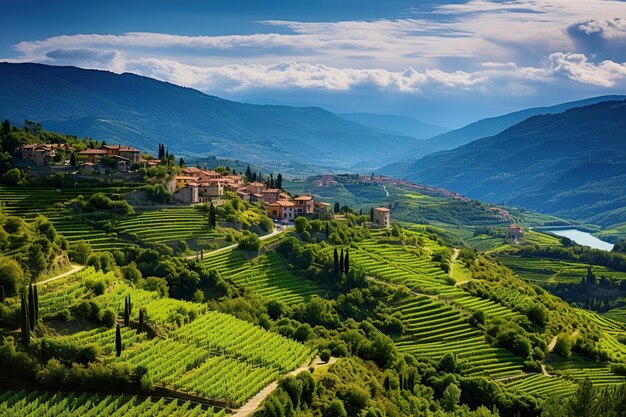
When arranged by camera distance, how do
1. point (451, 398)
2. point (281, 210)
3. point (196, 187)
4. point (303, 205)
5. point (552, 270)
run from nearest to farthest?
1. point (451, 398)
2. point (196, 187)
3. point (281, 210)
4. point (303, 205)
5. point (552, 270)

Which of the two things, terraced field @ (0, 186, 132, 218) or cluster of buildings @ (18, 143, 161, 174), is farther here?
cluster of buildings @ (18, 143, 161, 174)

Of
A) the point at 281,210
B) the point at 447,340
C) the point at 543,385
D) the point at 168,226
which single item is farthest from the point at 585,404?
the point at 281,210

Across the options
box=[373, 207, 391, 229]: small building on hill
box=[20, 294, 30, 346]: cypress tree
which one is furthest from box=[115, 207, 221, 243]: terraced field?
box=[20, 294, 30, 346]: cypress tree

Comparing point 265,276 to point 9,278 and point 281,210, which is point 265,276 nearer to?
point 281,210

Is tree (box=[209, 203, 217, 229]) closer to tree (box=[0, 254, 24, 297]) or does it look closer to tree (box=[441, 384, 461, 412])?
tree (box=[0, 254, 24, 297])

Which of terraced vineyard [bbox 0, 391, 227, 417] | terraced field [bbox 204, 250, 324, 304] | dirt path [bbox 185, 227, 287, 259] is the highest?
terraced vineyard [bbox 0, 391, 227, 417]

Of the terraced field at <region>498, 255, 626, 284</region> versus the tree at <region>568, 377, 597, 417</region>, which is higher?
the tree at <region>568, 377, 597, 417</region>

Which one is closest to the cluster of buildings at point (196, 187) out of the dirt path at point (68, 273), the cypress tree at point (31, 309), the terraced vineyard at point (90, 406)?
the dirt path at point (68, 273)

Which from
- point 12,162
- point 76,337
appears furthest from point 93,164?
point 76,337
